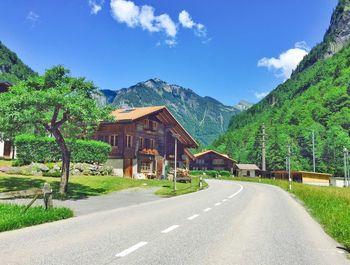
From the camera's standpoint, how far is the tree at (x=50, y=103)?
803 inches

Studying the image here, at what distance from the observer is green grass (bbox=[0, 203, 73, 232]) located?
31.8ft

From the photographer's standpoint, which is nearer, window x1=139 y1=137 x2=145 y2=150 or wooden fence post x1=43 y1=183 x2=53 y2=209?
wooden fence post x1=43 y1=183 x2=53 y2=209

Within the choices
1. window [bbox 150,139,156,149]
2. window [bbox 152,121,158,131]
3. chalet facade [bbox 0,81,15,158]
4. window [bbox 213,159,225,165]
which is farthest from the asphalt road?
window [bbox 213,159,225,165]

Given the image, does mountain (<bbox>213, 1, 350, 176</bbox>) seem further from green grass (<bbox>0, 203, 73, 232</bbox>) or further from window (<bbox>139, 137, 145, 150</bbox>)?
green grass (<bbox>0, 203, 73, 232</bbox>)

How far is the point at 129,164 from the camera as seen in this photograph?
1752 inches

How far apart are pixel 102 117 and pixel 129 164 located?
2238cm

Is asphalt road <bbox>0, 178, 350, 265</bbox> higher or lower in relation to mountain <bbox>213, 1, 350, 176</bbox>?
lower

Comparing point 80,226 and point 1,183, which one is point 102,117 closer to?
point 1,183

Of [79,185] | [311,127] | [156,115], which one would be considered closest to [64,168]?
Result: [79,185]

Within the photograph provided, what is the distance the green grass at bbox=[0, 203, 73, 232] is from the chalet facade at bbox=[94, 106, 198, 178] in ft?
103

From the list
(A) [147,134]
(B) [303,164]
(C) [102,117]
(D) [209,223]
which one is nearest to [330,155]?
(B) [303,164]

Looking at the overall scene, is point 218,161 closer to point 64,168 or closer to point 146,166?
point 146,166

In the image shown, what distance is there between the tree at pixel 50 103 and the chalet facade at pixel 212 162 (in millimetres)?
87037

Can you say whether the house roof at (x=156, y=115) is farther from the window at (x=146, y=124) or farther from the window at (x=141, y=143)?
the window at (x=141, y=143)
